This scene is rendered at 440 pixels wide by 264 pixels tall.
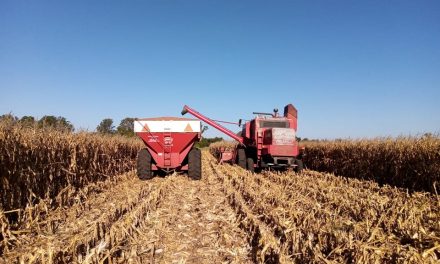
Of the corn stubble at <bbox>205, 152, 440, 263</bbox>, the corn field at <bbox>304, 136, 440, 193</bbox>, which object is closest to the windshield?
the corn field at <bbox>304, 136, 440, 193</bbox>

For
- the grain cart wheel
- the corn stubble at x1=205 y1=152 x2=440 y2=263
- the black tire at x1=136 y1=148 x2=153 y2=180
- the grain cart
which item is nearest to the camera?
the corn stubble at x1=205 y1=152 x2=440 y2=263

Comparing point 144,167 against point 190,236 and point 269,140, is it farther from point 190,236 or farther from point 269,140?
point 190,236

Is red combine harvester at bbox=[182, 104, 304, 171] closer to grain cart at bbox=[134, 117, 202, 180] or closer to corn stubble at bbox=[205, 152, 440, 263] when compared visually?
grain cart at bbox=[134, 117, 202, 180]

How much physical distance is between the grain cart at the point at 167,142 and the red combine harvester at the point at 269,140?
2.72m

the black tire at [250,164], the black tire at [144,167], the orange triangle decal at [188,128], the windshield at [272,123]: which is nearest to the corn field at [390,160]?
the windshield at [272,123]

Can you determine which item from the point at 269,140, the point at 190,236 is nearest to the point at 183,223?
the point at 190,236

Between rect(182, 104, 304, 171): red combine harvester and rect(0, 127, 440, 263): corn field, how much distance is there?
401 centimetres

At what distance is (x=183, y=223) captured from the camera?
6.28m

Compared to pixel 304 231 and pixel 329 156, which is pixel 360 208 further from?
pixel 329 156

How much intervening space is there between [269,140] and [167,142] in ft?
12.4

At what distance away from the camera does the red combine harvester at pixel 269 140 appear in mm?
12922

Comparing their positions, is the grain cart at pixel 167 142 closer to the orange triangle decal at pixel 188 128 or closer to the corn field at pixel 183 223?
the orange triangle decal at pixel 188 128

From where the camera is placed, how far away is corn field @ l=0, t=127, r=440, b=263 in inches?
158

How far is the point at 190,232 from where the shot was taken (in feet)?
18.8
